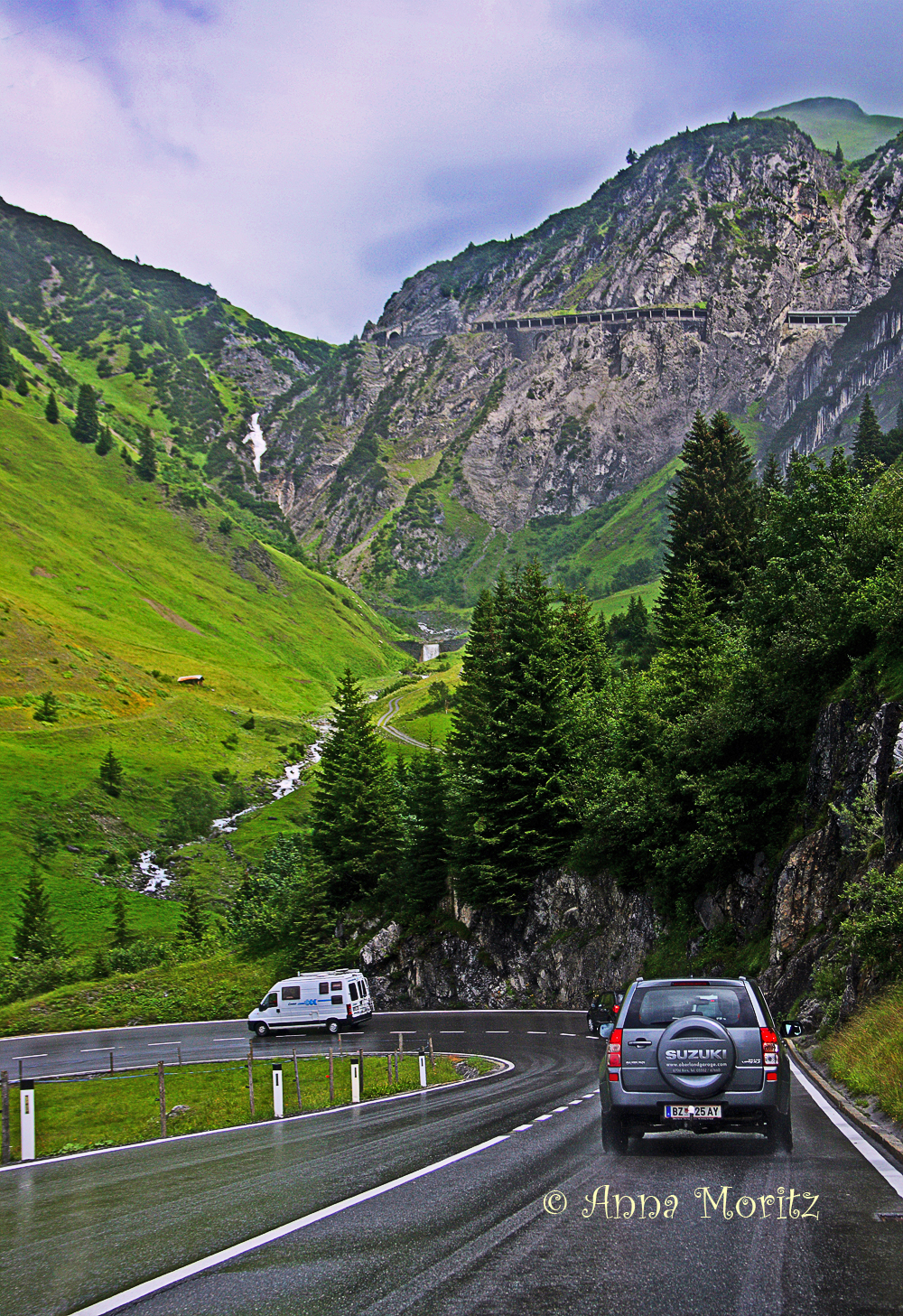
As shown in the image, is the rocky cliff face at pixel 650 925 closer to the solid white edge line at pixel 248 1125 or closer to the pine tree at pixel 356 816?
the pine tree at pixel 356 816

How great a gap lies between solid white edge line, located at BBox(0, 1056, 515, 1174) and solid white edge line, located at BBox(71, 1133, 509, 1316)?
6.21 m

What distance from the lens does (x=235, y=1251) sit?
6.76 meters

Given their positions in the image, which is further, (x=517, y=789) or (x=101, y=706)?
(x=101, y=706)

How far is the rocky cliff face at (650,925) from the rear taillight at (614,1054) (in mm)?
11431

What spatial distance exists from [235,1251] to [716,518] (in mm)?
60033

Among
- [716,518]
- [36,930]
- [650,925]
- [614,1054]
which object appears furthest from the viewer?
[36,930]

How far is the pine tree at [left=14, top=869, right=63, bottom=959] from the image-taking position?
6769 centimetres

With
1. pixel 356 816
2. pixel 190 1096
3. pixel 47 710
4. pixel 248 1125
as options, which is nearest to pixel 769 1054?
pixel 248 1125

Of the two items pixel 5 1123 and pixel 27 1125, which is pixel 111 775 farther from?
pixel 5 1123

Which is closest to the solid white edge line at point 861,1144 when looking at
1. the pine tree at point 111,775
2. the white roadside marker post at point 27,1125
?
the white roadside marker post at point 27,1125

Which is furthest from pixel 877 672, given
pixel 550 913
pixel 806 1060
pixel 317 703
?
pixel 317 703

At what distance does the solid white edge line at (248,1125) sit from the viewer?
43.5ft

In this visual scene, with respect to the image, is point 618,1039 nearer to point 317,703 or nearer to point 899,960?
point 899,960

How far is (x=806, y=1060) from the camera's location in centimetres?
2064
